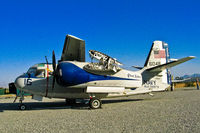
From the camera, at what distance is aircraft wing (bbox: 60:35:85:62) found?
11.1 metres

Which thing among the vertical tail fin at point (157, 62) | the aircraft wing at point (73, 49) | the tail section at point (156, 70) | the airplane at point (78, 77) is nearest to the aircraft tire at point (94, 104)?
the airplane at point (78, 77)

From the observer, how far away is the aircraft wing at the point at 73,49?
11117mm

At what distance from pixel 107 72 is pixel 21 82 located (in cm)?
598

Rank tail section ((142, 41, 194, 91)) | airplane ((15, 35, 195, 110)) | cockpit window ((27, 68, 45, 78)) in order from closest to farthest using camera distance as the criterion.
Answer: airplane ((15, 35, 195, 110)) < cockpit window ((27, 68, 45, 78)) < tail section ((142, 41, 194, 91))

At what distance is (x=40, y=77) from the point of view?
12.2 m

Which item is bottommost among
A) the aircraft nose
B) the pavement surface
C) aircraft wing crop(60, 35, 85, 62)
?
the pavement surface

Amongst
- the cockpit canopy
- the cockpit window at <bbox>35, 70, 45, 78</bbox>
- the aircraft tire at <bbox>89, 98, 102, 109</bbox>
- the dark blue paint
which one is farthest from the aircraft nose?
the aircraft tire at <bbox>89, 98, 102, 109</bbox>

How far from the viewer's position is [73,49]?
39.4 feet

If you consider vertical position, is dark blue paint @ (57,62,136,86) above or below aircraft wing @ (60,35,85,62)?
below

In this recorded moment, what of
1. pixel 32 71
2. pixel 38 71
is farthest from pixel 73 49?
pixel 32 71

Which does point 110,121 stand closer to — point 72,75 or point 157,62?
point 72,75

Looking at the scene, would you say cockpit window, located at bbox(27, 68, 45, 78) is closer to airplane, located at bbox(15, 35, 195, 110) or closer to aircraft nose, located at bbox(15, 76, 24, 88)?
airplane, located at bbox(15, 35, 195, 110)

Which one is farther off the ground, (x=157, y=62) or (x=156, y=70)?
(x=157, y=62)

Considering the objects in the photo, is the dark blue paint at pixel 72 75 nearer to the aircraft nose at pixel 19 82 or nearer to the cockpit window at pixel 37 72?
the cockpit window at pixel 37 72
